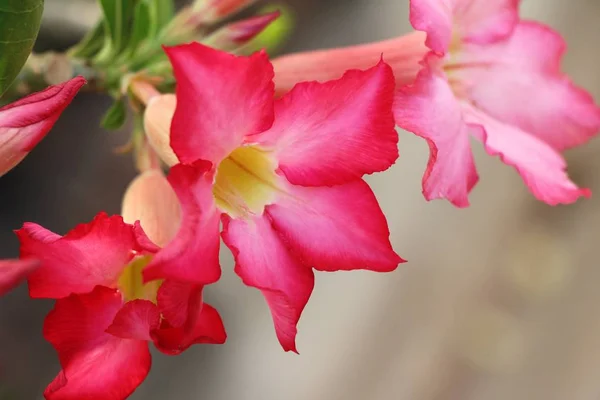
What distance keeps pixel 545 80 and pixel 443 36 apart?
0.14 metres

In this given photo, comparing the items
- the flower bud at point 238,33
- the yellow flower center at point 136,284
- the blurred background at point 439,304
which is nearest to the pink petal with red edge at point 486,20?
the flower bud at point 238,33

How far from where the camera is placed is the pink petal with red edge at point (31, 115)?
0.25m

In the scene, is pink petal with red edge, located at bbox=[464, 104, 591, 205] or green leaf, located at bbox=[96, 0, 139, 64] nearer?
pink petal with red edge, located at bbox=[464, 104, 591, 205]

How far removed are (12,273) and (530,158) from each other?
0.30m

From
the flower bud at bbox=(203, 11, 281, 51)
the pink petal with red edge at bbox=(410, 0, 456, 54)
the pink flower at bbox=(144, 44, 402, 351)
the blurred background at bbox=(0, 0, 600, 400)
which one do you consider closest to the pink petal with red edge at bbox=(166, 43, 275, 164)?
the pink flower at bbox=(144, 44, 402, 351)

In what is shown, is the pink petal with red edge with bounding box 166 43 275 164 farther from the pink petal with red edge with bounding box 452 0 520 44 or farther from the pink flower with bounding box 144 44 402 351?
the pink petal with red edge with bounding box 452 0 520 44

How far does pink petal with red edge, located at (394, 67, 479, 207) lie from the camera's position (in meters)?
0.32

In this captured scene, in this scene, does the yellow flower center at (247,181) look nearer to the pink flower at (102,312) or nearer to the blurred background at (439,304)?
the pink flower at (102,312)

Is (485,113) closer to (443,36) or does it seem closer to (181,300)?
(443,36)

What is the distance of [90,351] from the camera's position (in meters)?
0.28

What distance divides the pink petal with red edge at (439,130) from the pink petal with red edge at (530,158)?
0.03 m

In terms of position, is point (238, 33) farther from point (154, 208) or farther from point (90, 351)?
point (90, 351)

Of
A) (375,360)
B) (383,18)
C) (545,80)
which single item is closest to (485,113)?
(545,80)

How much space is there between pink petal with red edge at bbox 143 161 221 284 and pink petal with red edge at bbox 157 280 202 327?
13 millimetres
